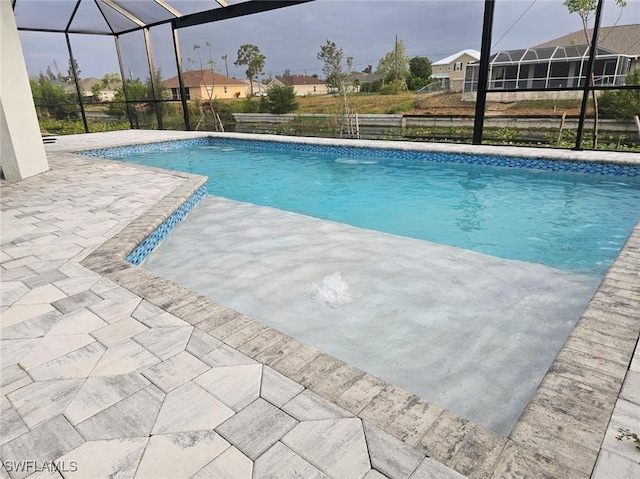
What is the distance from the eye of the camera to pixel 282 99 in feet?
59.7

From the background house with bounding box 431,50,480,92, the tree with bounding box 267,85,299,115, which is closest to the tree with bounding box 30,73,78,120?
the tree with bounding box 267,85,299,115

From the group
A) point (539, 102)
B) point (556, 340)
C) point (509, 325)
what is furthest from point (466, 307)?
point (539, 102)

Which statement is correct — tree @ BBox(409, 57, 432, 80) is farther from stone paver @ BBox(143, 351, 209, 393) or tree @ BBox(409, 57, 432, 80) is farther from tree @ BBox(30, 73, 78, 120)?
stone paver @ BBox(143, 351, 209, 393)

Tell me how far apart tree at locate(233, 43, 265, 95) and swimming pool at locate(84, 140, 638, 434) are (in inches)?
1617

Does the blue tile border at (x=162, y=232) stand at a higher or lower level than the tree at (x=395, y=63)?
lower

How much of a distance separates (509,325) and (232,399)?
197 cm

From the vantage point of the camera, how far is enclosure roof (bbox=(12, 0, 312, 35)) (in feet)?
32.0

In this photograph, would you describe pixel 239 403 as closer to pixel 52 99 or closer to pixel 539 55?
pixel 52 99

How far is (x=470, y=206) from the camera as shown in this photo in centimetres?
592

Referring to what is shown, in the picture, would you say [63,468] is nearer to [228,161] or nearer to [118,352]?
[118,352]

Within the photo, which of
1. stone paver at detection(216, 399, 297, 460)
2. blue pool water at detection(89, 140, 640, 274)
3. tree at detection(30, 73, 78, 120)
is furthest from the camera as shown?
tree at detection(30, 73, 78, 120)

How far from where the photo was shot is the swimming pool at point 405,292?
2.33 metres

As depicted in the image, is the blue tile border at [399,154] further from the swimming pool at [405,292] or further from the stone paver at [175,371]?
the stone paver at [175,371]

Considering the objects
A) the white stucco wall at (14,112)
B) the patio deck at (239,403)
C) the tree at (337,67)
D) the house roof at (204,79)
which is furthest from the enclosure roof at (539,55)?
the house roof at (204,79)
